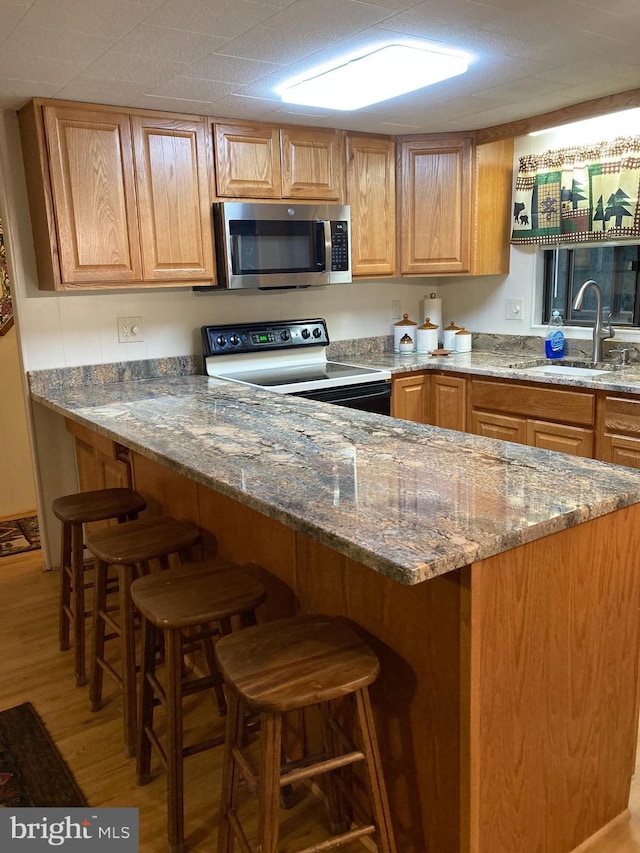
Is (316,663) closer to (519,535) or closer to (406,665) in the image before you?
(406,665)

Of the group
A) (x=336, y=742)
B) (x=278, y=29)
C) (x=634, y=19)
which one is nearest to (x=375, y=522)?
(x=336, y=742)

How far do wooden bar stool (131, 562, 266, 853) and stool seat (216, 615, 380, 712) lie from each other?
0.62 ft

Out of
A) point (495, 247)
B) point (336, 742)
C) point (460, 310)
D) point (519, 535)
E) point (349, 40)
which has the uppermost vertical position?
point (349, 40)

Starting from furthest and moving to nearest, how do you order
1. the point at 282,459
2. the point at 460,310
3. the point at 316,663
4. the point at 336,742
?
the point at 460,310 → the point at 282,459 → the point at 336,742 → the point at 316,663

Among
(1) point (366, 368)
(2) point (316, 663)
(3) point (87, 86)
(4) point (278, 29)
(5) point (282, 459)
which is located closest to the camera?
(2) point (316, 663)

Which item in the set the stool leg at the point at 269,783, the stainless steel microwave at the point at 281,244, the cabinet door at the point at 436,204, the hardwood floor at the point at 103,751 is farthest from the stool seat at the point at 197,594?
the cabinet door at the point at 436,204

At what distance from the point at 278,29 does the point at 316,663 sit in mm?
1859

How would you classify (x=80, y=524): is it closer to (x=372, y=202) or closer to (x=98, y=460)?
(x=98, y=460)

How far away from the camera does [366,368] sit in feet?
12.0

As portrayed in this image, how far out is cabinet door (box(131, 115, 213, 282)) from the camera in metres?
3.06

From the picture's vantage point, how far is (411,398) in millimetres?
3785

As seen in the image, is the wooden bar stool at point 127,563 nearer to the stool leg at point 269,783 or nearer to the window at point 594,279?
the stool leg at point 269,783

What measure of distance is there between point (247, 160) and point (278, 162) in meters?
0.17

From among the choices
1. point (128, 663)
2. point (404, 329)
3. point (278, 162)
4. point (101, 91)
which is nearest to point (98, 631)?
point (128, 663)
